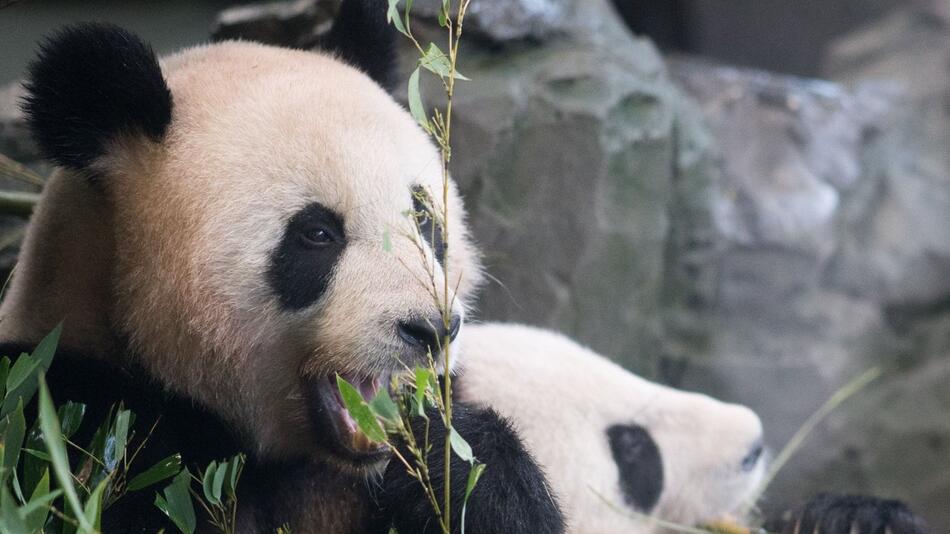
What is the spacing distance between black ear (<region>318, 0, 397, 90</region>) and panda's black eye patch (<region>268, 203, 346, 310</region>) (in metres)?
0.55

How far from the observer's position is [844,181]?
213 inches

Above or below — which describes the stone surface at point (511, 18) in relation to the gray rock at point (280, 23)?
above

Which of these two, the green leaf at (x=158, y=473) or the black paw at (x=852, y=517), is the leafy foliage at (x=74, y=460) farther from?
the black paw at (x=852, y=517)

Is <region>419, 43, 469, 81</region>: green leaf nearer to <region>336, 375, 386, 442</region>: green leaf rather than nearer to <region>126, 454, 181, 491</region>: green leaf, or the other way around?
<region>336, 375, 386, 442</region>: green leaf

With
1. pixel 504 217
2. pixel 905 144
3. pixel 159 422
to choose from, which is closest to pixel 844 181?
pixel 905 144

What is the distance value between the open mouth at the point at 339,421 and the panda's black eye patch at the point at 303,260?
171 millimetres

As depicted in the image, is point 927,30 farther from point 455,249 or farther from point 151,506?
point 151,506

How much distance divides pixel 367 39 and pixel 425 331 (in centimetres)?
83

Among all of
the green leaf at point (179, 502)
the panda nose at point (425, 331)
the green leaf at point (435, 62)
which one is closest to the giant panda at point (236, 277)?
the panda nose at point (425, 331)

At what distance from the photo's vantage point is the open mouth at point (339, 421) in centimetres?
192

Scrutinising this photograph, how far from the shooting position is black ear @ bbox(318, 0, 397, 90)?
2275 mm

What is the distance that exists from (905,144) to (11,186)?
454 centimetres

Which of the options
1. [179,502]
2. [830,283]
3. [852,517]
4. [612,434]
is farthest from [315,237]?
[830,283]

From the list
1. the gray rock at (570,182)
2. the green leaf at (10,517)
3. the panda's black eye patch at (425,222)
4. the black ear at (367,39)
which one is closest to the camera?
the green leaf at (10,517)
